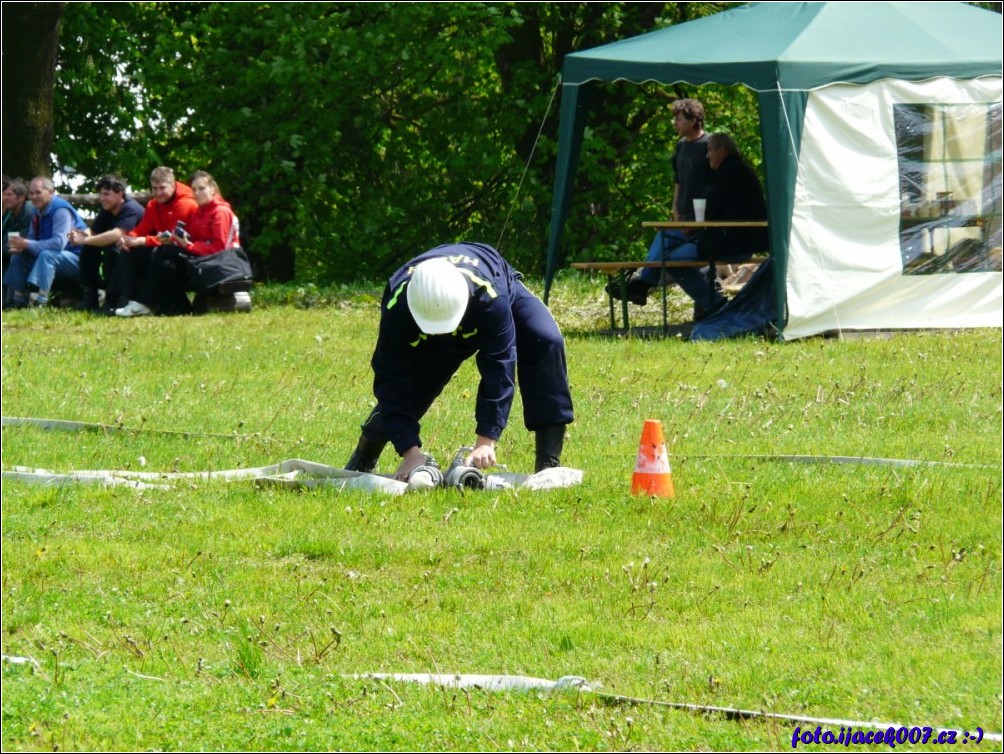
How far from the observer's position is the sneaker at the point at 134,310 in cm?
1605

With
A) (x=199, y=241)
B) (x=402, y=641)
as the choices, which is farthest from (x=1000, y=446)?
(x=199, y=241)

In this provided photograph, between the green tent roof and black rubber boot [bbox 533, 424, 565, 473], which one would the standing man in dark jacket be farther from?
the green tent roof

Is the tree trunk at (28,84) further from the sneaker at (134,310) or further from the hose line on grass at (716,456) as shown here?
the hose line on grass at (716,456)

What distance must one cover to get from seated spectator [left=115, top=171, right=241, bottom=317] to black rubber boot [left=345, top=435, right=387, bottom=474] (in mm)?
9035

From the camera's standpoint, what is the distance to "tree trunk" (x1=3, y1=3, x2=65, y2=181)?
19.3 meters

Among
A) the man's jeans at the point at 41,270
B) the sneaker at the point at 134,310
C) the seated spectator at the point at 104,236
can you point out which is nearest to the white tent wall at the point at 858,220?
the sneaker at the point at 134,310

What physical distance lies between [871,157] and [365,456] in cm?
724

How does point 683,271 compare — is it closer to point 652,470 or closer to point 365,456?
point 365,456

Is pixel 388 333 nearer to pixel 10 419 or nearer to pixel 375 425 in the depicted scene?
pixel 375 425

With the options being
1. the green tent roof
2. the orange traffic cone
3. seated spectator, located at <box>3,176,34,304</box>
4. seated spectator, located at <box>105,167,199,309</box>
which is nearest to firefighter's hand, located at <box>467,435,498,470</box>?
the orange traffic cone

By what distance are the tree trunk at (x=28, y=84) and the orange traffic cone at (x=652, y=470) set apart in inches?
569

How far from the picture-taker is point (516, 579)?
580 centimetres

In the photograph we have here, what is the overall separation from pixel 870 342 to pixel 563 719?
9088mm

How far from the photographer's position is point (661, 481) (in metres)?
6.96
